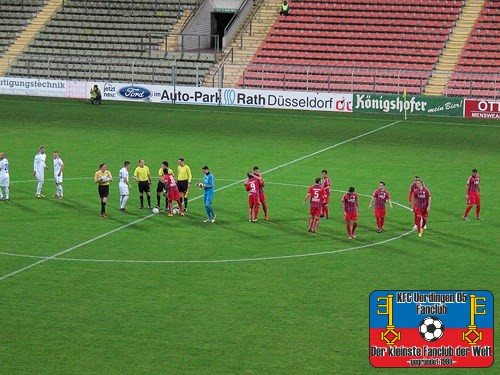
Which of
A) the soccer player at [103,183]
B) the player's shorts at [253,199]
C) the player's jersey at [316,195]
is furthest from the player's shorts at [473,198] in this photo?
the soccer player at [103,183]

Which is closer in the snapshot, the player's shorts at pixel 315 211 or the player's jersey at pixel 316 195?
the player's jersey at pixel 316 195

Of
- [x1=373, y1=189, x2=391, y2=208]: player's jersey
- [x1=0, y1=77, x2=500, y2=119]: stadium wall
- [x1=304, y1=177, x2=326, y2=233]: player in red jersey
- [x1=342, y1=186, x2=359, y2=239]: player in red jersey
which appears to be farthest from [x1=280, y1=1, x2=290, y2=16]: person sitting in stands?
[x1=342, y1=186, x2=359, y2=239]: player in red jersey

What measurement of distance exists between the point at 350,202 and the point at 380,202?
4.25 feet

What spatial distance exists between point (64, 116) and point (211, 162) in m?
16.0

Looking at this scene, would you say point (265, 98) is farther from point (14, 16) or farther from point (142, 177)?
point (142, 177)

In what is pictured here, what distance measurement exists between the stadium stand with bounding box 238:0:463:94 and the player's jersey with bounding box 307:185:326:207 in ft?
104

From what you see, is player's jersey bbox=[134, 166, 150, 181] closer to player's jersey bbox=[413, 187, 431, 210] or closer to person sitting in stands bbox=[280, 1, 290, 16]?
player's jersey bbox=[413, 187, 431, 210]

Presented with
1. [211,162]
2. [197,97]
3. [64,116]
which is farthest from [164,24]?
[211,162]

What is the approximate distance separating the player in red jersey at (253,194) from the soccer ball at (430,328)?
14243 millimetres

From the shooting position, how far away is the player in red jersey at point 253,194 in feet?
106

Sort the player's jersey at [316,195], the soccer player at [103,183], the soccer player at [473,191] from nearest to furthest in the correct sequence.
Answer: the player's jersey at [316,195]
the soccer player at [473,191]
the soccer player at [103,183]

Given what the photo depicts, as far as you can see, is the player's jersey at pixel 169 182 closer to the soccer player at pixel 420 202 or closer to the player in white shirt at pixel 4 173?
the player in white shirt at pixel 4 173

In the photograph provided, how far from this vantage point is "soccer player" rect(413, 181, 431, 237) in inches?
1209

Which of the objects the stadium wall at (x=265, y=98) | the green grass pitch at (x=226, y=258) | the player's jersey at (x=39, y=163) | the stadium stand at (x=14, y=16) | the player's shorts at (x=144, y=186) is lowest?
the green grass pitch at (x=226, y=258)
